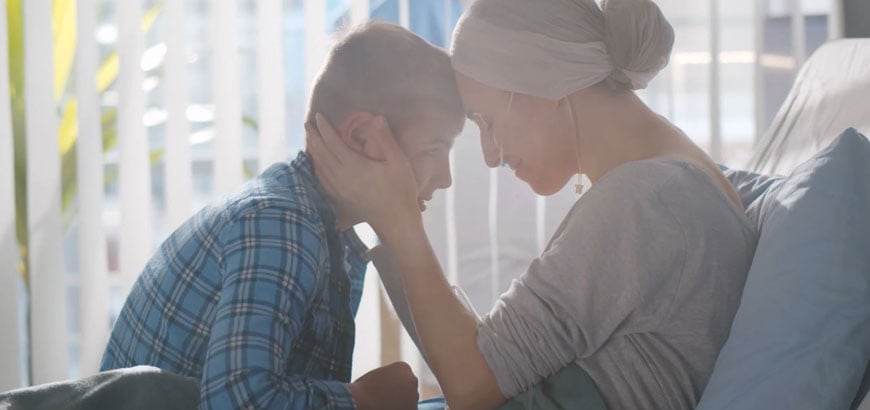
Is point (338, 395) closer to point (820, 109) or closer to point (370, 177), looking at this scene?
point (370, 177)

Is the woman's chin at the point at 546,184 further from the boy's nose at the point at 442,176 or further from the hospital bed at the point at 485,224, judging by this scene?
the hospital bed at the point at 485,224

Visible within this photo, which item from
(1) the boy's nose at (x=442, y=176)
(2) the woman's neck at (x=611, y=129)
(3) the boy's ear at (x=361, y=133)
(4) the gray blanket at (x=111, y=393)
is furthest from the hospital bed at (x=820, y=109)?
(4) the gray blanket at (x=111, y=393)

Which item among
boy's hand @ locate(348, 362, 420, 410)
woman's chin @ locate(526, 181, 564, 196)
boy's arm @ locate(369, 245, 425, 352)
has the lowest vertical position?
boy's hand @ locate(348, 362, 420, 410)

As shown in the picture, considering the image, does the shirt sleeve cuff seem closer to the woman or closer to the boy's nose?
the woman

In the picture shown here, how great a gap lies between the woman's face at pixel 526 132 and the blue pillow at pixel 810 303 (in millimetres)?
351

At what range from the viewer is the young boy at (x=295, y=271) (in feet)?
4.55

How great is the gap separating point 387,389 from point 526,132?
1.30 feet

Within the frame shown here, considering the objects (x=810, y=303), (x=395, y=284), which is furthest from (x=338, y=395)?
(x=810, y=303)

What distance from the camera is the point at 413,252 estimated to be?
145 cm

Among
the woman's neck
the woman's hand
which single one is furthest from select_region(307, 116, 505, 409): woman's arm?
the woman's neck

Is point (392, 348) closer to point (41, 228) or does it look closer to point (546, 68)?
point (41, 228)

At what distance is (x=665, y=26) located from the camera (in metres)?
1.52

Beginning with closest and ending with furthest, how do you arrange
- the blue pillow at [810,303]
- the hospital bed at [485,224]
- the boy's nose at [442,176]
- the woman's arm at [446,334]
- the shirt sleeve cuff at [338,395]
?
the blue pillow at [810,303]
the woman's arm at [446,334]
the shirt sleeve cuff at [338,395]
the boy's nose at [442,176]
the hospital bed at [485,224]

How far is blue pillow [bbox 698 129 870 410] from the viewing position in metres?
1.12
